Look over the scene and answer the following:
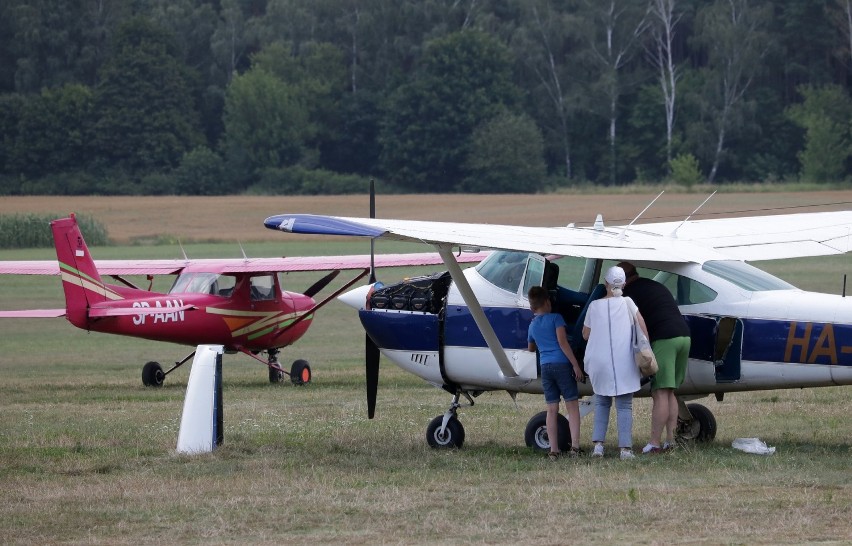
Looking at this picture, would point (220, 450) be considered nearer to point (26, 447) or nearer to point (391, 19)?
point (26, 447)

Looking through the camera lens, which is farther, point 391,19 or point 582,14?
point 391,19

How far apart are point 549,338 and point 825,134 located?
64879mm

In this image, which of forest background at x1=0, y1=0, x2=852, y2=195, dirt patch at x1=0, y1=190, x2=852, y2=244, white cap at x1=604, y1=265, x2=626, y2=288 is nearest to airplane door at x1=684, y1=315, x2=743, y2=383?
white cap at x1=604, y1=265, x2=626, y2=288

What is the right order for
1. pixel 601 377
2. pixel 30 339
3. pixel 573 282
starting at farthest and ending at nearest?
pixel 30 339 → pixel 573 282 → pixel 601 377

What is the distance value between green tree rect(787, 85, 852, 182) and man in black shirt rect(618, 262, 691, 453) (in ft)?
210

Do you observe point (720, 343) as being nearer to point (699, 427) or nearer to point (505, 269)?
point (699, 427)

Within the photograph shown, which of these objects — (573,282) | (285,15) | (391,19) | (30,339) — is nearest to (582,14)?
(391,19)

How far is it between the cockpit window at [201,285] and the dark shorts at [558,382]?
925cm

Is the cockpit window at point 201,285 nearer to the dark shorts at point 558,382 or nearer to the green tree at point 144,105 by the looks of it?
the dark shorts at point 558,382

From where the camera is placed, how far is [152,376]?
18.6 m

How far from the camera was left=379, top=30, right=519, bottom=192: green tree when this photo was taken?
81.2 meters

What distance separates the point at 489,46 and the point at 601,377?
73105 millimetres

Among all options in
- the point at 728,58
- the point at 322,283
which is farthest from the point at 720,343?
the point at 728,58

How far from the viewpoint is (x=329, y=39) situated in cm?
9319
